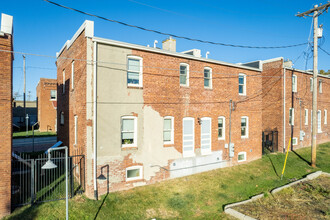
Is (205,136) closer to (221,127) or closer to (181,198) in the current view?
(221,127)

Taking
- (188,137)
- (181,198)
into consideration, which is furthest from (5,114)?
(188,137)

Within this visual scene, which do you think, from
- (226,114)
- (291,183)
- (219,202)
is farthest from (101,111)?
(291,183)

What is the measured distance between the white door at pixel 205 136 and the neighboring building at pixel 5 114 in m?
11.3

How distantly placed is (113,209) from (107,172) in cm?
200

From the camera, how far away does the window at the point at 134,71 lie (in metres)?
12.6

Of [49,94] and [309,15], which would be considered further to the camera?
[49,94]

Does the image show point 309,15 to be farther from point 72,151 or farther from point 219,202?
point 72,151

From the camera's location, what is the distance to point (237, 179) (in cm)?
1459

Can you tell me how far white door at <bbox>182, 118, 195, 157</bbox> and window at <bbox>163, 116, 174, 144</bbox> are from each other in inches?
37.8

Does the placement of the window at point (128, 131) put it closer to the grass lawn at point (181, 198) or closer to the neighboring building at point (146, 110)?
the neighboring building at point (146, 110)

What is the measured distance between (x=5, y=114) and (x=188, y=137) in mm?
10331

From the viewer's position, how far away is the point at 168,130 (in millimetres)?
13969

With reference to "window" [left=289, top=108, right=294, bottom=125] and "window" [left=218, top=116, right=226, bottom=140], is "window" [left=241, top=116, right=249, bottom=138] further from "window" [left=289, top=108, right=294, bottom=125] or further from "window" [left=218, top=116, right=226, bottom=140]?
"window" [left=289, top=108, right=294, bottom=125]

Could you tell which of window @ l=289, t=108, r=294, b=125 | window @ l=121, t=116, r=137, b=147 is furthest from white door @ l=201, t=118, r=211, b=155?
window @ l=289, t=108, r=294, b=125
